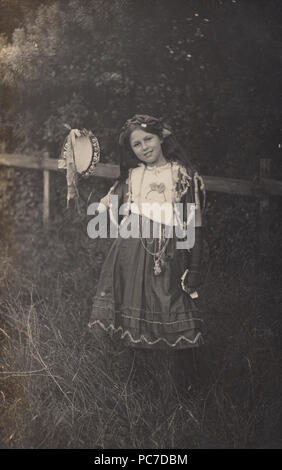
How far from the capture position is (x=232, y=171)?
261 cm

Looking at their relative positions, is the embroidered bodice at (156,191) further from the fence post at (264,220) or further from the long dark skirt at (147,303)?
the fence post at (264,220)

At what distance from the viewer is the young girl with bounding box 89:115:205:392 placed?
8.33 ft

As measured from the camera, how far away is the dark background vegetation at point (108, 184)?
2.53m

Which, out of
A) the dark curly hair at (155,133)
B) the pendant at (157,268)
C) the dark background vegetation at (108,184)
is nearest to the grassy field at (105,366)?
the dark background vegetation at (108,184)

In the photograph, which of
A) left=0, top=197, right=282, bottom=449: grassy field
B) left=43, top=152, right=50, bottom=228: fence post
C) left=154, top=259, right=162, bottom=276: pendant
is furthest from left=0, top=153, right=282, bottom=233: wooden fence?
left=154, top=259, right=162, bottom=276: pendant

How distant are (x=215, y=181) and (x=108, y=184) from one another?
0.44 metres

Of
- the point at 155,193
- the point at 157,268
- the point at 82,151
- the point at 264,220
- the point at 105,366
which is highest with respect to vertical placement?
the point at 82,151

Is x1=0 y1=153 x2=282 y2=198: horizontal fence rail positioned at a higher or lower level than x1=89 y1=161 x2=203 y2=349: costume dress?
higher

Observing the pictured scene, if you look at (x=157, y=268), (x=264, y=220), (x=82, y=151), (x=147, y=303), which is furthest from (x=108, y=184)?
(x=264, y=220)

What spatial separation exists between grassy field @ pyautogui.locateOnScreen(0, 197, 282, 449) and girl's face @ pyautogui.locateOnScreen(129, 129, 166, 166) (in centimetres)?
40

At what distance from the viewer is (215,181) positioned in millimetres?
2586

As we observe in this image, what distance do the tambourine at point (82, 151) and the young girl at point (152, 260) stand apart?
0.11 meters

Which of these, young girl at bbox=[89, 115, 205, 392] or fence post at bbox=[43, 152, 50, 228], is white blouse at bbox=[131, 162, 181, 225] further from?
fence post at bbox=[43, 152, 50, 228]

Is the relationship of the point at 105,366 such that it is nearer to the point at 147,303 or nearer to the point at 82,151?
the point at 147,303
